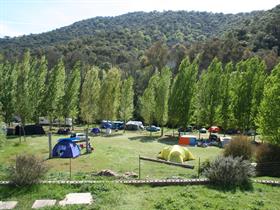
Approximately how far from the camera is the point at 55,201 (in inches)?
581

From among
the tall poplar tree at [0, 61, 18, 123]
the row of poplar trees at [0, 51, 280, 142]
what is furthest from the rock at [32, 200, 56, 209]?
the tall poplar tree at [0, 61, 18, 123]

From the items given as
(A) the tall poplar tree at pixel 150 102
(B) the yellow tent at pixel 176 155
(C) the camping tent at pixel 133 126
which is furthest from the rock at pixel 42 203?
(C) the camping tent at pixel 133 126

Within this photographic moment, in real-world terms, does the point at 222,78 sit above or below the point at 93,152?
above

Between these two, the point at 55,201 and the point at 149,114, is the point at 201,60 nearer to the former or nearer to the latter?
the point at 149,114

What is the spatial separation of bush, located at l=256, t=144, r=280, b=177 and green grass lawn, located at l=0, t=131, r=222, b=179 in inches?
150

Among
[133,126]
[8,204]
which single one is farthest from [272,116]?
[133,126]

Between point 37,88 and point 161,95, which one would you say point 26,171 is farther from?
point 37,88

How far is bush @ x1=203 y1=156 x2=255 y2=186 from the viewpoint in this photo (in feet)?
55.3

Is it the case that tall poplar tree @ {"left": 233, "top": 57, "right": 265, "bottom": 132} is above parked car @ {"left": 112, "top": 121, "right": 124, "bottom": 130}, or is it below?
above

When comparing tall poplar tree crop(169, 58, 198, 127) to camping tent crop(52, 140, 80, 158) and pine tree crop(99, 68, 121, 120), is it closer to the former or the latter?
pine tree crop(99, 68, 121, 120)

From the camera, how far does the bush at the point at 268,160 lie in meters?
20.9

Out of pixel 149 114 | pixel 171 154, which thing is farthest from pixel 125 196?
pixel 149 114

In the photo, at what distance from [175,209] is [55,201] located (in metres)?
4.80

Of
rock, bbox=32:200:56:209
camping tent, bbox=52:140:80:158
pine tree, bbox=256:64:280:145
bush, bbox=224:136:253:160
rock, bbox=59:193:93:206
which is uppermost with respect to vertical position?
pine tree, bbox=256:64:280:145
